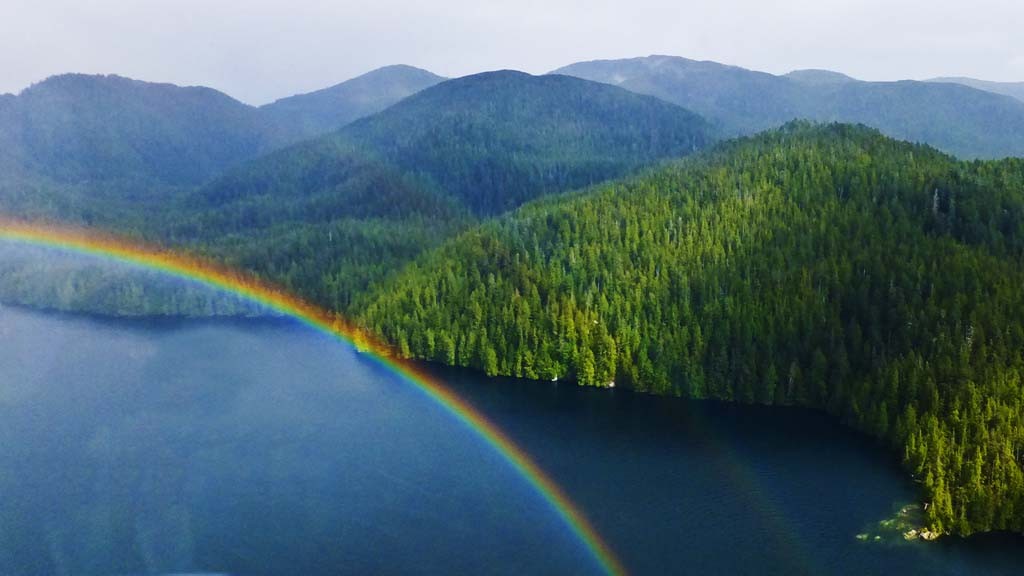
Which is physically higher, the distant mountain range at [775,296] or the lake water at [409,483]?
the distant mountain range at [775,296]

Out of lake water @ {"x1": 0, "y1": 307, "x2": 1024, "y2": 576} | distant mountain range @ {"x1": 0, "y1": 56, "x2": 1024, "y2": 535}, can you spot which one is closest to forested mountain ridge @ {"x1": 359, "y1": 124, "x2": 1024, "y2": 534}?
distant mountain range @ {"x1": 0, "y1": 56, "x2": 1024, "y2": 535}

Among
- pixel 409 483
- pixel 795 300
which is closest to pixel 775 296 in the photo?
pixel 795 300

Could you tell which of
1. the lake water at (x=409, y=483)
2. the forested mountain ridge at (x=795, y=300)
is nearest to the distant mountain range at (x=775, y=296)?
the forested mountain ridge at (x=795, y=300)

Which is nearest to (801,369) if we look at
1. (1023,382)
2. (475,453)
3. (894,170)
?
(1023,382)

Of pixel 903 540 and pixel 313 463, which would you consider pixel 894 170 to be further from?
pixel 313 463

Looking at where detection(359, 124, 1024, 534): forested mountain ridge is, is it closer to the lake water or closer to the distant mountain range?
the distant mountain range

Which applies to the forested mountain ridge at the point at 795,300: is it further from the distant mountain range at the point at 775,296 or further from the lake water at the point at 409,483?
the lake water at the point at 409,483
